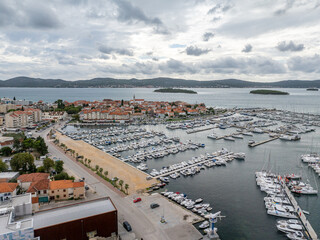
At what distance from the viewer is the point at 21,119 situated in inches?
1622

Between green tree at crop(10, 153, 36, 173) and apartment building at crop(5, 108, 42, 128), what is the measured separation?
24.0 metres

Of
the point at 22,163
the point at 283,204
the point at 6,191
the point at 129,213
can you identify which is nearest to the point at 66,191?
the point at 6,191

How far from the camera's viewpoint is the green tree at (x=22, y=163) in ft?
64.0

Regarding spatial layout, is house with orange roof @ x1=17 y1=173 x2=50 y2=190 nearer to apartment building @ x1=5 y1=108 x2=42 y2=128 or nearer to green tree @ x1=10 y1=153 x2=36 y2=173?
green tree @ x1=10 y1=153 x2=36 y2=173

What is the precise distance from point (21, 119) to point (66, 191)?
32382 mm

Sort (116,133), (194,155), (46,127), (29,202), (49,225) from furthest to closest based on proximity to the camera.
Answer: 1. (46,127)
2. (116,133)
3. (194,155)
4. (29,202)
5. (49,225)

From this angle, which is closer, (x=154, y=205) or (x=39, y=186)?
(x=154, y=205)

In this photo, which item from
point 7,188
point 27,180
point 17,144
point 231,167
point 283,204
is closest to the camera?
point 7,188

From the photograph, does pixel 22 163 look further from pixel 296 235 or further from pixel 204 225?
pixel 296 235

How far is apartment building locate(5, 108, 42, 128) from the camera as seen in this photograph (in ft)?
131

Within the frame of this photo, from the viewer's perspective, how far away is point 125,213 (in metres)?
14.0

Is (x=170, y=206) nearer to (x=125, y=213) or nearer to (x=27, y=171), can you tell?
(x=125, y=213)

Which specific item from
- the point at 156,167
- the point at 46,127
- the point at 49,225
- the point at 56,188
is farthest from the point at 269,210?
the point at 46,127

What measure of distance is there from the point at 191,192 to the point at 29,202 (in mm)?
11065
